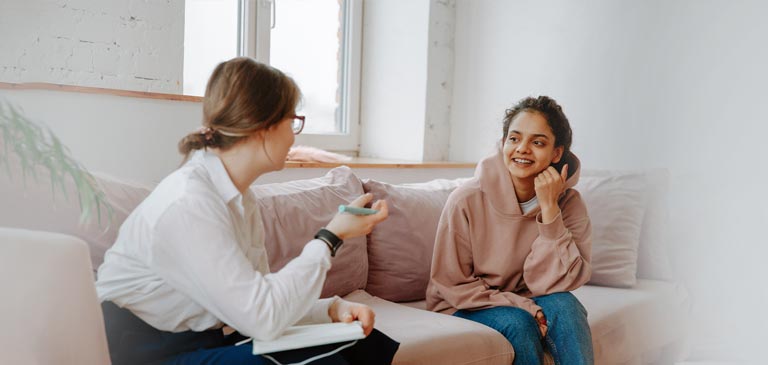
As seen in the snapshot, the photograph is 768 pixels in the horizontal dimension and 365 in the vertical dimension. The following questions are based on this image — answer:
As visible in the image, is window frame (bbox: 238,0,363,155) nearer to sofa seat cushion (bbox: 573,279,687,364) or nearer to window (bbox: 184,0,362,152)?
window (bbox: 184,0,362,152)

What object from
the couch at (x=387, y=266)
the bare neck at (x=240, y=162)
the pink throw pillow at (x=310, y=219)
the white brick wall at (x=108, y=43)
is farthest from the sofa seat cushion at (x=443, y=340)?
the white brick wall at (x=108, y=43)

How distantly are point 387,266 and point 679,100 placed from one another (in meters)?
0.76

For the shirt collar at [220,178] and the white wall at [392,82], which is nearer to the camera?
the shirt collar at [220,178]

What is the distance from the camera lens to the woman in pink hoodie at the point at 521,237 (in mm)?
1402

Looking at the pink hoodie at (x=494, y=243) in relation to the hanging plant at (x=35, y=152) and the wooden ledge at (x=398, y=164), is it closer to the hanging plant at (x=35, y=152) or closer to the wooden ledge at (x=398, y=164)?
the wooden ledge at (x=398, y=164)

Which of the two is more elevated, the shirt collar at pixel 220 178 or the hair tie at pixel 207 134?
the hair tie at pixel 207 134

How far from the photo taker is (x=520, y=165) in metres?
1.46

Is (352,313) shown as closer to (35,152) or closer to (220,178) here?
(220,178)

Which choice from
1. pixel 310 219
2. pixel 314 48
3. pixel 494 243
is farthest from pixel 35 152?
pixel 314 48

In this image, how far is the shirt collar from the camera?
3.04ft

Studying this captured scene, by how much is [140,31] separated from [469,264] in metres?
0.91

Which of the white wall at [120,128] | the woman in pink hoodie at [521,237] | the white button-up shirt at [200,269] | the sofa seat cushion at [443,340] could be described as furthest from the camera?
the woman in pink hoodie at [521,237]

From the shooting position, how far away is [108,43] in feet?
4.97

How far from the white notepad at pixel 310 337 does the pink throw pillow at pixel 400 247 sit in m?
0.70
